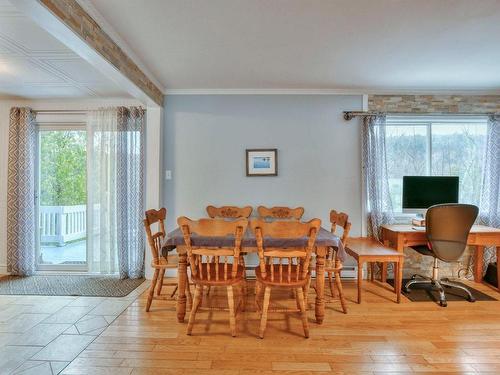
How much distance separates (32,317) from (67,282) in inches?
33.4

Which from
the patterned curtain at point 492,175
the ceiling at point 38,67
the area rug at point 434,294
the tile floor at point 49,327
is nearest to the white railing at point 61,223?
the tile floor at point 49,327

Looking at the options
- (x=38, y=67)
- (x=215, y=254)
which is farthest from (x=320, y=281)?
(x=38, y=67)

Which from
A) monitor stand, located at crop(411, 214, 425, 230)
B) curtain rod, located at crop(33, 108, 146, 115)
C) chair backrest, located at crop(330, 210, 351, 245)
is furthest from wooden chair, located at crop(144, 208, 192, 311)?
monitor stand, located at crop(411, 214, 425, 230)

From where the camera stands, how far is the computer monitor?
10.6 feet

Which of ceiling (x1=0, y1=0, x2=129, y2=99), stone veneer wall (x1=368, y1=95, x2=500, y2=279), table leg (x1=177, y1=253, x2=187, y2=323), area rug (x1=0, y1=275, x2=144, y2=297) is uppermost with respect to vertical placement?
ceiling (x1=0, y1=0, x2=129, y2=99)

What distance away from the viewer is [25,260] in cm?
345

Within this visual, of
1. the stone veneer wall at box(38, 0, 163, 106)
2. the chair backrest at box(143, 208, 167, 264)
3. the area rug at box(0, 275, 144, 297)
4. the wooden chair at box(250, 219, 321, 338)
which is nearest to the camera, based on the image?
the stone veneer wall at box(38, 0, 163, 106)

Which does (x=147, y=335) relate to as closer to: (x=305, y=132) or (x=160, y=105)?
(x=160, y=105)

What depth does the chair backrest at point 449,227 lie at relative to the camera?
8.79 feet

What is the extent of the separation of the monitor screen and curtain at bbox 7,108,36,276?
179 inches

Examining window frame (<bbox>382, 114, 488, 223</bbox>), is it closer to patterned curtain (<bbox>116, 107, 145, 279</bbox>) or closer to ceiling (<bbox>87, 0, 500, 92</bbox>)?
ceiling (<bbox>87, 0, 500, 92</bbox>)

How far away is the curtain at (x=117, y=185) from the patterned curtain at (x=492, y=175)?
4.20 meters

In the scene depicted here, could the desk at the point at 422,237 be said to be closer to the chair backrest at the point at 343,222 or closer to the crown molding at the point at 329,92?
the chair backrest at the point at 343,222

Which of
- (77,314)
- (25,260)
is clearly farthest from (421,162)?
(25,260)
